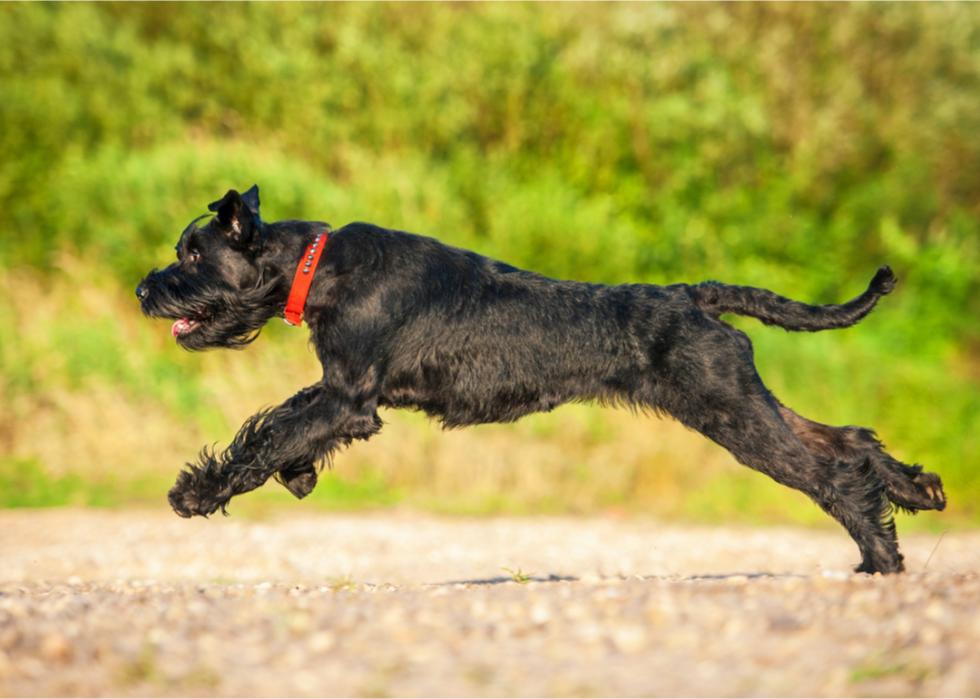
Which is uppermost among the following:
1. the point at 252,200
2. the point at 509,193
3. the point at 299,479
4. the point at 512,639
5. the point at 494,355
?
the point at 509,193

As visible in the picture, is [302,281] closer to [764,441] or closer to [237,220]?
[237,220]

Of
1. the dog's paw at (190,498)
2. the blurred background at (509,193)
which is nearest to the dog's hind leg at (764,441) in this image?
the dog's paw at (190,498)

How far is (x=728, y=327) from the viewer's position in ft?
23.0

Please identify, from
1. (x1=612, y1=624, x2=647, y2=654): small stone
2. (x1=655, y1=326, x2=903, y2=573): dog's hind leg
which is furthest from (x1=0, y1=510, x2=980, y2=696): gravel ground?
(x1=655, y1=326, x2=903, y2=573): dog's hind leg

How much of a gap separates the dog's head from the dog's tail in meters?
2.40

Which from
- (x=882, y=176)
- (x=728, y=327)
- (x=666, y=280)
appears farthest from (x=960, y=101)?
(x=728, y=327)

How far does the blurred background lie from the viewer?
14.3 meters

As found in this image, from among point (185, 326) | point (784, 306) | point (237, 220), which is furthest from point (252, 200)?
point (784, 306)

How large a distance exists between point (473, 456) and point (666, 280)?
504cm

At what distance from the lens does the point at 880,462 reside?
7.12 metres

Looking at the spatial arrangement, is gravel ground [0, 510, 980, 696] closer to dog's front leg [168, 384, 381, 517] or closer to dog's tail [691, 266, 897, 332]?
dog's front leg [168, 384, 381, 517]

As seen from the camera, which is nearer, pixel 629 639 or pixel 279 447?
pixel 629 639

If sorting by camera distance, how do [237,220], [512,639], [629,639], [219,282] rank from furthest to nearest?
[219,282], [237,220], [512,639], [629,639]

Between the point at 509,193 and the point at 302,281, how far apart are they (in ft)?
40.0
